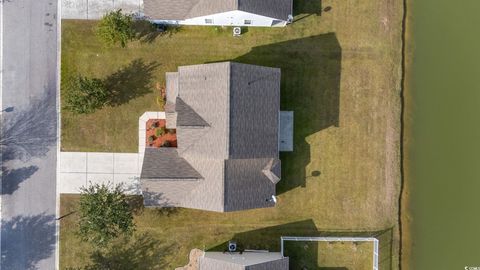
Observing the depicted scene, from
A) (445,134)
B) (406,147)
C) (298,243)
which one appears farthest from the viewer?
(445,134)

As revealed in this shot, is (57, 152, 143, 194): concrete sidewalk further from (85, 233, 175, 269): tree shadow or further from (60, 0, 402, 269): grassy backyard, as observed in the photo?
(85, 233, 175, 269): tree shadow

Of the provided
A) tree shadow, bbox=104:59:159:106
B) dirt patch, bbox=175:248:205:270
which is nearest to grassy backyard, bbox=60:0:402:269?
tree shadow, bbox=104:59:159:106

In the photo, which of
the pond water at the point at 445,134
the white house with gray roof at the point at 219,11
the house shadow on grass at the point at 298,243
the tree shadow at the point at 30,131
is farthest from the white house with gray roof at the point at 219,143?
the pond water at the point at 445,134

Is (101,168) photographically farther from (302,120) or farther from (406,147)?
(406,147)

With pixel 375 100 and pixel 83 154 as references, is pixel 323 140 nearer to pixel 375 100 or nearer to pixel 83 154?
pixel 375 100

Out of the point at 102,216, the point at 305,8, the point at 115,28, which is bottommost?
the point at 102,216

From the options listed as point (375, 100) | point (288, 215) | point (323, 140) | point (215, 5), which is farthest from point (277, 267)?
point (215, 5)

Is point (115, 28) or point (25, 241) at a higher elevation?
point (115, 28)

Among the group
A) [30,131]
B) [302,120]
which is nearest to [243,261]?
[302,120]
